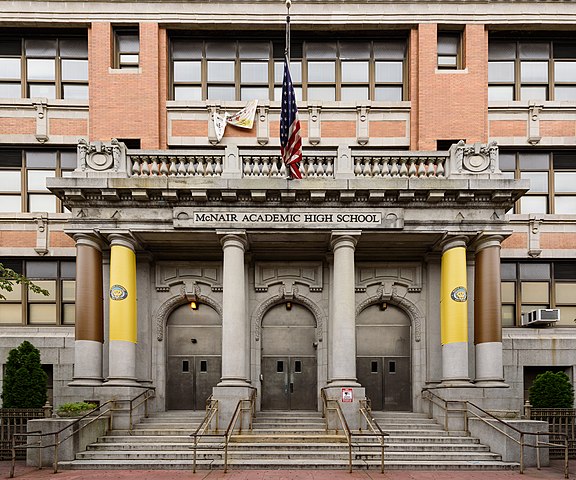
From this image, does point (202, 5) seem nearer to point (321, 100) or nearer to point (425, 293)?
point (321, 100)

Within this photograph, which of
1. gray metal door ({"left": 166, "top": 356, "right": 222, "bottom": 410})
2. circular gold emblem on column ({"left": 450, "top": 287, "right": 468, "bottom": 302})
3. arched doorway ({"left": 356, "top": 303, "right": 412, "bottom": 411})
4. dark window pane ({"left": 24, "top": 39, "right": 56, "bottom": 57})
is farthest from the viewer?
dark window pane ({"left": 24, "top": 39, "right": 56, "bottom": 57})

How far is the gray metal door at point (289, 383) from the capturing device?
69.5ft

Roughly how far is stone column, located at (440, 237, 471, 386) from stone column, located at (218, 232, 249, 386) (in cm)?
615

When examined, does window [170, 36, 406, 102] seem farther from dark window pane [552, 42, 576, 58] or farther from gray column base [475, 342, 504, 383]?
gray column base [475, 342, 504, 383]

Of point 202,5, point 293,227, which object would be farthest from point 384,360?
point 202,5

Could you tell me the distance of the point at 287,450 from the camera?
16.1 meters

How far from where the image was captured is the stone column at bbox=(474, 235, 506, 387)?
739 inches

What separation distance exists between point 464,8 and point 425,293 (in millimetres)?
10341

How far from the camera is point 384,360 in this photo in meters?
21.4

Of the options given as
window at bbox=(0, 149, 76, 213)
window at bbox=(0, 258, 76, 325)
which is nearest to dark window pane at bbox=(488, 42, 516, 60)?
window at bbox=(0, 149, 76, 213)

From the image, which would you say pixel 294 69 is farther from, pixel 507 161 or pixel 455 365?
pixel 455 365

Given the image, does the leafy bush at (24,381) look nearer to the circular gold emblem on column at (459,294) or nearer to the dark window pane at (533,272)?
the circular gold emblem on column at (459,294)

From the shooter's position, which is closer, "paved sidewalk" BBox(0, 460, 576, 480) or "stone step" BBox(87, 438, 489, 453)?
"paved sidewalk" BBox(0, 460, 576, 480)

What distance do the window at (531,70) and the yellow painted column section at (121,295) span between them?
1440cm
